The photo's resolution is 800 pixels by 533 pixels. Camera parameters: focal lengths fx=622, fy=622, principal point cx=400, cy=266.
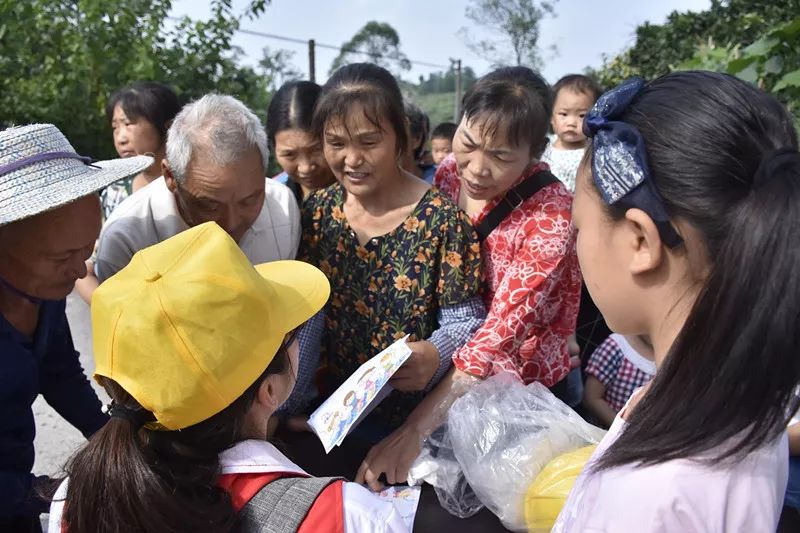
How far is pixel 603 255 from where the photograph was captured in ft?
3.09

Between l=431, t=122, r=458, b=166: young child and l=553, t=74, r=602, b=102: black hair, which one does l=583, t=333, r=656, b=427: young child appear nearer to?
l=553, t=74, r=602, b=102: black hair

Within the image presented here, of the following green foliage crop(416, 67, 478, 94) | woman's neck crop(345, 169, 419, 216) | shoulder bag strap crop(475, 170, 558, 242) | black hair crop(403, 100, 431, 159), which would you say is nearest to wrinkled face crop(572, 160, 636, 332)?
shoulder bag strap crop(475, 170, 558, 242)

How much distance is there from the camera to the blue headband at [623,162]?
2.77ft

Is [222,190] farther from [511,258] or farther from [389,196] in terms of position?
[511,258]

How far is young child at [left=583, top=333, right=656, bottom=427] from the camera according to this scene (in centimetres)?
241

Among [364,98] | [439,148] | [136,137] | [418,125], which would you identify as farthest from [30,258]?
[439,148]

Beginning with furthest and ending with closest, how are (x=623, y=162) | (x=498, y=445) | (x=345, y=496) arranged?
1. (x=498, y=445)
2. (x=345, y=496)
3. (x=623, y=162)

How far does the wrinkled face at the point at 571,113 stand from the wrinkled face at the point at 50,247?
2.65 m

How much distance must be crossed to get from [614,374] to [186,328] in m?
2.00

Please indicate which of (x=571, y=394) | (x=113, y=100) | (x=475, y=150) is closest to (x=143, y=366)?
(x=475, y=150)

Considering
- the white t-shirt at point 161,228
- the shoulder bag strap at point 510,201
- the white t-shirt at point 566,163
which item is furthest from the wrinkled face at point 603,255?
the white t-shirt at point 566,163

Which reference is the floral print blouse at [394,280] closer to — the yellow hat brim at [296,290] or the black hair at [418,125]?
the yellow hat brim at [296,290]

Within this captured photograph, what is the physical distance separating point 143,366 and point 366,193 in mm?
940

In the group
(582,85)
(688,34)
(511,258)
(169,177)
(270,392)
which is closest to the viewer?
(270,392)
